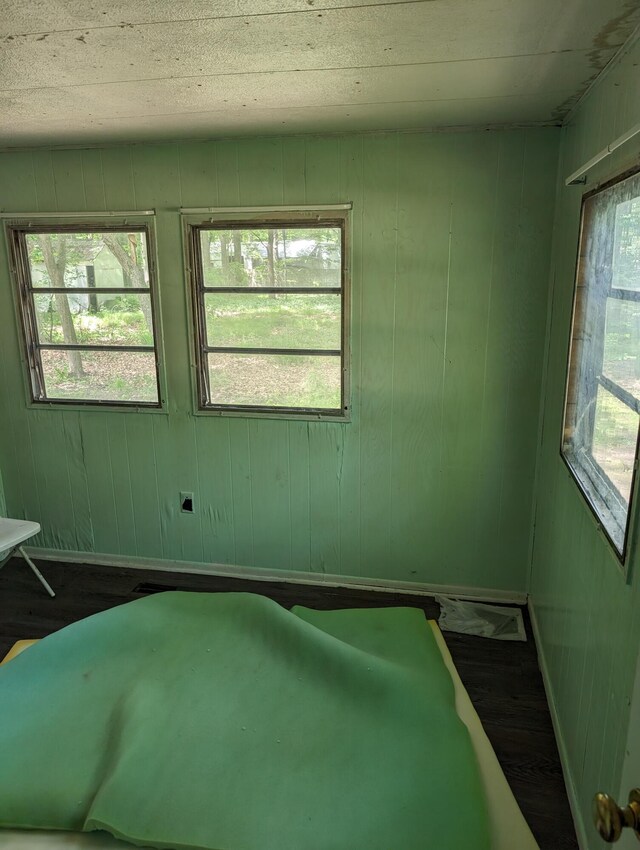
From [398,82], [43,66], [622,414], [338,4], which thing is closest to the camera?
[338,4]

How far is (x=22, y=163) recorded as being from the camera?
10.2 ft

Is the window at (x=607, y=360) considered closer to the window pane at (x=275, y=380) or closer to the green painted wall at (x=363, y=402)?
the green painted wall at (x=363, y=402)

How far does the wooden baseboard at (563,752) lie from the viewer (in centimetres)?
175

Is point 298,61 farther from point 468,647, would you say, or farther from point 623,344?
point 468,647

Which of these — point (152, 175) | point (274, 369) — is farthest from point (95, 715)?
point (152, 175)

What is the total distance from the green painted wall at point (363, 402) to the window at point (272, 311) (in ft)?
0.32

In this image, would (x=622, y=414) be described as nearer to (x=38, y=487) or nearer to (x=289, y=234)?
(x=289, y=234)

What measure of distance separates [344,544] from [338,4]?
8.25ft

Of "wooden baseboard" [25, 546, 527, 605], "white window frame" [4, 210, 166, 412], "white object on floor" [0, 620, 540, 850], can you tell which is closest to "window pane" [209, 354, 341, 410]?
"white window frame" [4, 210, 166, 412]

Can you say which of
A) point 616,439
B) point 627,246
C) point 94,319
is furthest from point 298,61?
point 94,319

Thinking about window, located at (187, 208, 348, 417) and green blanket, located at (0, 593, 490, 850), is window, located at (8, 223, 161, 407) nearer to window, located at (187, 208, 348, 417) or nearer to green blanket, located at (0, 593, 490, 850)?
window, located at (187, 208, 348, 417)

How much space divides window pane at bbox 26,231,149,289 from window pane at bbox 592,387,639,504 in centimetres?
239

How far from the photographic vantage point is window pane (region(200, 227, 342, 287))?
9.57ft

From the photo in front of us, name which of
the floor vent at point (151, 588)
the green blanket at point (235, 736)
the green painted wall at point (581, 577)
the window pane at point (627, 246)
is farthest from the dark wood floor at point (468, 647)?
the window pane at point (627, 246)
